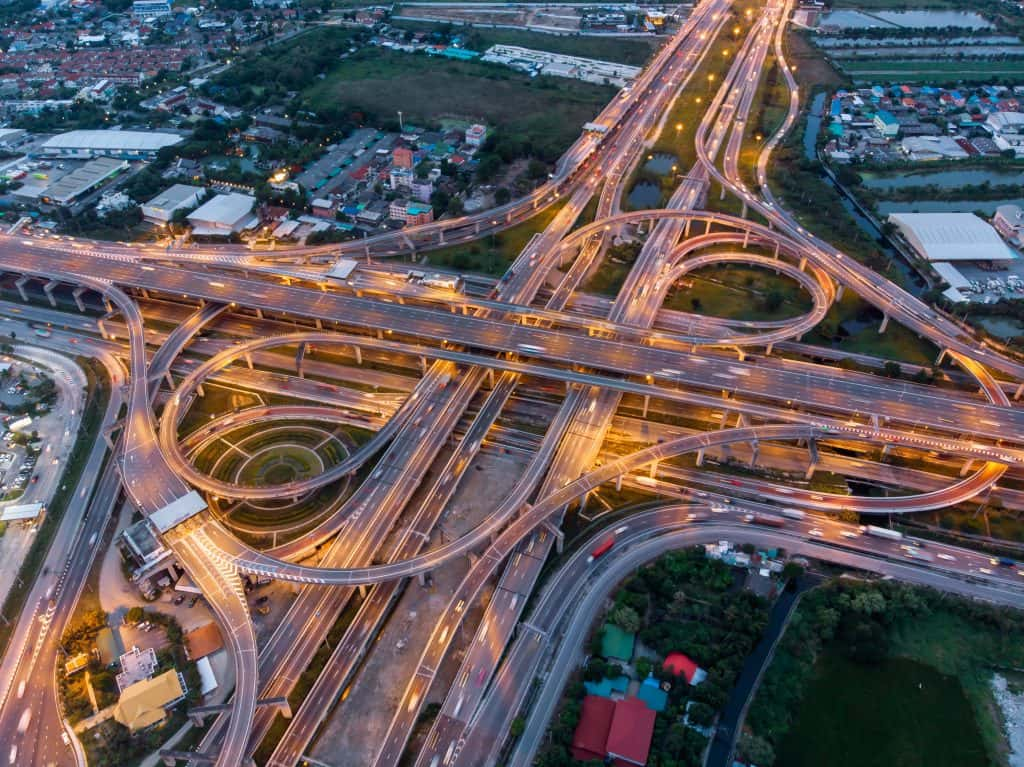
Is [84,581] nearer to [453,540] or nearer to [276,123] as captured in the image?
[453,540]

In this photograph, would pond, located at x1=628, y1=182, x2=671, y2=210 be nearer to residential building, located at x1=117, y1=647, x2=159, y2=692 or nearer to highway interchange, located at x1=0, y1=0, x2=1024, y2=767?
highway interchange, located at x1=0, y1=0, x2=1024, y2=767

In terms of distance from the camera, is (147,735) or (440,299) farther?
(440,299)

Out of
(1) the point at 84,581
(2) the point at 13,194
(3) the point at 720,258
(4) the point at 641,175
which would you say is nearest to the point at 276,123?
(2) the point at 13,194

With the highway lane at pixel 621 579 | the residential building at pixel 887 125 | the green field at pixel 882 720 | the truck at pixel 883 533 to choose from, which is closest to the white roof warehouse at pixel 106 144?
the highway lane at pixel 621 579

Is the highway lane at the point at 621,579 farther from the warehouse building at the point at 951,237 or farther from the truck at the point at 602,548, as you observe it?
the warehouse building at the point at 951,237

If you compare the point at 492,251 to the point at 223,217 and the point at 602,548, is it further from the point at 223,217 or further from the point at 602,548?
the point at 602,548

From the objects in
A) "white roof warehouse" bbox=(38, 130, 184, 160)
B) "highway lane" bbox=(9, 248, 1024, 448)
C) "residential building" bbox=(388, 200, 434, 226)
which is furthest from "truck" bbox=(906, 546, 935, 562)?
"white roof warehouse" bbox=(38, 130, 184, 160)

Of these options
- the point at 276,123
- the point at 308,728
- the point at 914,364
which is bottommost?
the point at 308,728
